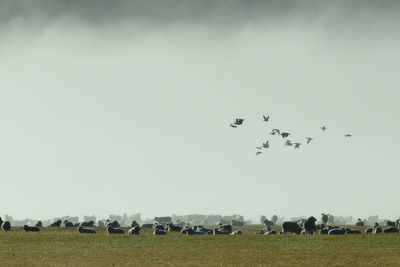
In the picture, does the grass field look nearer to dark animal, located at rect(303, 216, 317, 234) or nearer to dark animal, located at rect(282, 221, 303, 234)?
dark animal, located at rect(303, 216, 317, 234)

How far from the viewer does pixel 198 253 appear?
41.4 metres

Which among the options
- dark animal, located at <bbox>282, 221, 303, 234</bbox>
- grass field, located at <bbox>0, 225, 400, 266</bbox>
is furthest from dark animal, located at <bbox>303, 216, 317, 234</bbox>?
grass field, located at <bbox>0, 225, 400, 266</bbox>

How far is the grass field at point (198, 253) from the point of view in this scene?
35062mm

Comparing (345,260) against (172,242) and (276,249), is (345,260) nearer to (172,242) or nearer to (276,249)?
(276,249)

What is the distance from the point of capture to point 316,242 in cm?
5084

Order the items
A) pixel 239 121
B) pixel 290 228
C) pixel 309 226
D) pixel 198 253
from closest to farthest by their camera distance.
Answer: pixel 198 253 < pixel 239 121 < pixel 309 226 < pixel 290 228

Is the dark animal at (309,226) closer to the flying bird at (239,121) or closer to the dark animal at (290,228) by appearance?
the dark animal at (290,228)

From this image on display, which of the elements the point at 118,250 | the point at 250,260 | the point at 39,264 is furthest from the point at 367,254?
the point at 39,264

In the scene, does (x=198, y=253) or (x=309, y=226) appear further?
(x=309, y=226)

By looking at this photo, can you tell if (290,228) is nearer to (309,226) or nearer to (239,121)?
(309,226)

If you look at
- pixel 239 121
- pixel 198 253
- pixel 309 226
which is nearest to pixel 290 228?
pixel 309 226

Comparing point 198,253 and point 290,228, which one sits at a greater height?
point 290,228

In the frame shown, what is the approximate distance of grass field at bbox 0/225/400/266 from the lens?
3506 centimetres

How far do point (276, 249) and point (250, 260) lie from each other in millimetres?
8533
